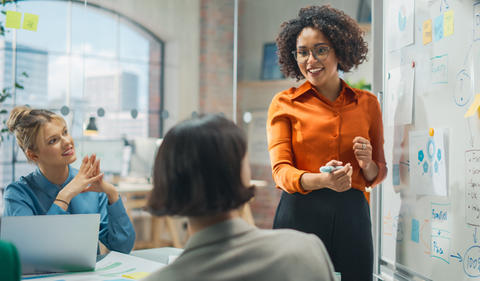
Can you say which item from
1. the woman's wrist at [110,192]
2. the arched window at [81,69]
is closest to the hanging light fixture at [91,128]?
the arched window at [81,69]

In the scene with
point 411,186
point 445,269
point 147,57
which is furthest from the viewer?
point 147,57

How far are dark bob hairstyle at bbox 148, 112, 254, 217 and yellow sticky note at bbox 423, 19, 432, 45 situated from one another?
1.27 m

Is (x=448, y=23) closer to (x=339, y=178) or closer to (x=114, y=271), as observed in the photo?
(x=339, y=178)

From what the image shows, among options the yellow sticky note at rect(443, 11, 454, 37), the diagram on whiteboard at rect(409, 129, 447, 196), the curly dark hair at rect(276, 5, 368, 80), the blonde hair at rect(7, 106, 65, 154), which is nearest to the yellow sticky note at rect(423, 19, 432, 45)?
the yellow sticky note at rect(443, 11, 454, 37)

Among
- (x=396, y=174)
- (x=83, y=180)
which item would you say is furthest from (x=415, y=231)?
(x=83, y=180)

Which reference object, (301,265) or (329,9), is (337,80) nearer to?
(329,9)

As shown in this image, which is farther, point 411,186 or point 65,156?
point 411,186

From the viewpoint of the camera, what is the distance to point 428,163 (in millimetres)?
1813

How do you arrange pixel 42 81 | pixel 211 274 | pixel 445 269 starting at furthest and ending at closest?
pixel 42 81 < pixel 445 269 < pixel 211 274

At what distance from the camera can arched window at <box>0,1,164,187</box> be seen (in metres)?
3.28

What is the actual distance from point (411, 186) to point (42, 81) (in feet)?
8.59

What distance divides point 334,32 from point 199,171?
48.0 inches

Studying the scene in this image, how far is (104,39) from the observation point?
3.45 metres

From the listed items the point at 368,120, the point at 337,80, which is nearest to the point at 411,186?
the point at 368,120
